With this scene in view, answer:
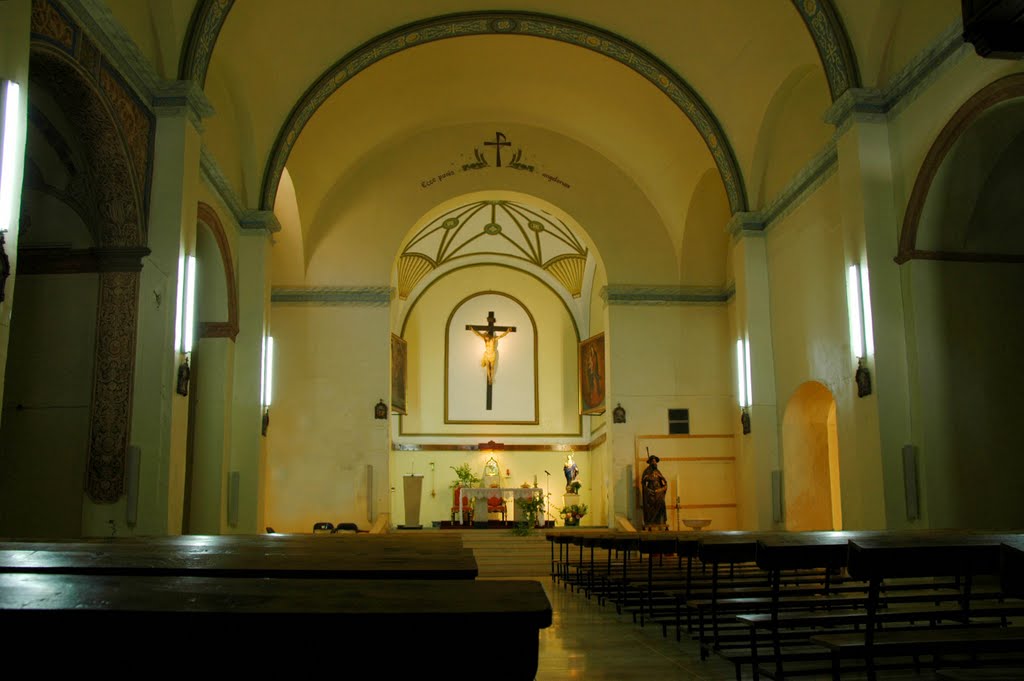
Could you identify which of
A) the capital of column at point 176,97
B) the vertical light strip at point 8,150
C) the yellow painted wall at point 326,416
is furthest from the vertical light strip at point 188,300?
the yellow painted wall at point 326,416

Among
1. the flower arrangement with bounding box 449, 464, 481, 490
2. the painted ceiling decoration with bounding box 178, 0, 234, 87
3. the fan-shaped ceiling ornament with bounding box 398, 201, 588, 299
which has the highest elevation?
the fan-shaped ceiling ornament with bounding box 398, 201, 588, 299

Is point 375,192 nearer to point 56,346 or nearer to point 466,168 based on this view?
point 466,168

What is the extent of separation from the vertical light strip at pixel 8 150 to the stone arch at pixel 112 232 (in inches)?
75.9

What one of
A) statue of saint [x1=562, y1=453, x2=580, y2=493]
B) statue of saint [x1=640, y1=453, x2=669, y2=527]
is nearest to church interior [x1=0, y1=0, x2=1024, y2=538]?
statue of saint [x1=640, y1=453, x2=669, y2=527]

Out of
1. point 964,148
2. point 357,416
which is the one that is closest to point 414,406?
point 357,416

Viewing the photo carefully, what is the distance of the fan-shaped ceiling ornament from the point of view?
70.7ft

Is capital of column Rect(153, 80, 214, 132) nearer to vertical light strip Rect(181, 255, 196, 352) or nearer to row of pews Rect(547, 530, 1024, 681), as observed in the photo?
vertical light strip Rect(181, 255, 196, 352)

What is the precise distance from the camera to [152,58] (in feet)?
30.6

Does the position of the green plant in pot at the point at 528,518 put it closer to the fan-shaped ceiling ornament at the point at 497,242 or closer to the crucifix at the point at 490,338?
the crucifix at the point at 490,338

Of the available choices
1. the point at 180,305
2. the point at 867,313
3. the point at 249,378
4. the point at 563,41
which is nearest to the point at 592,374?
the point at 563,41

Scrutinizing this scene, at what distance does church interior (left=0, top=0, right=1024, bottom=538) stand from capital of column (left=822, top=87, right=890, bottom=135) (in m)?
0.04

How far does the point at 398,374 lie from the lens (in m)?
18.7

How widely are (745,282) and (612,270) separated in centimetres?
401

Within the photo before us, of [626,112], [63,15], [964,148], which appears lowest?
[964,148]
